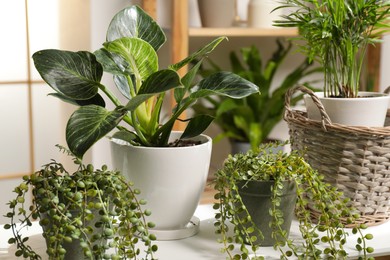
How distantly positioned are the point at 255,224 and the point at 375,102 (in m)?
0.32

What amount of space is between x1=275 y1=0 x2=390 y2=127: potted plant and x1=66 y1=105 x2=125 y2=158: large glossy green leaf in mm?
391

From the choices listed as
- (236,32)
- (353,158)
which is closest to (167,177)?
(353,158)

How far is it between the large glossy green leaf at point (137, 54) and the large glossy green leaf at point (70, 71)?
0.05 metres

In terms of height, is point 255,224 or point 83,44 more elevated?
point 83,44

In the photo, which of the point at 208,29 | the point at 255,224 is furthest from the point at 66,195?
the point at 208,29

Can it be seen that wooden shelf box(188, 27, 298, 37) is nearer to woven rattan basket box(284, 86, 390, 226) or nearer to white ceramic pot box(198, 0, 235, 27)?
white ceramic pot box(198, 0, 235, 27)

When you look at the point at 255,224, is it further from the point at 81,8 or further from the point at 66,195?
the point at 81,8

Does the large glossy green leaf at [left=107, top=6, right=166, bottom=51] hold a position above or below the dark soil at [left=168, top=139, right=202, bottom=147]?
above

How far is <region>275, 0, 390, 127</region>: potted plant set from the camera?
110 cm

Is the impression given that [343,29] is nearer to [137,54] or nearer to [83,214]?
[137,54]

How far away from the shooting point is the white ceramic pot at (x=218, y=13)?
260 centimetres

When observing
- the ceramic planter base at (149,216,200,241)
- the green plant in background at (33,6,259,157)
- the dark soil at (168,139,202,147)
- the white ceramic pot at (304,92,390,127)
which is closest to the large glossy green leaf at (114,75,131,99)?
the green plant in background at (33,6,259,157)

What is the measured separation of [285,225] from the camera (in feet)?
3.36

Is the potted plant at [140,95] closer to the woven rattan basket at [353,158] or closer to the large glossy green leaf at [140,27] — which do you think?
the large glossy green leaf at [140,27]
